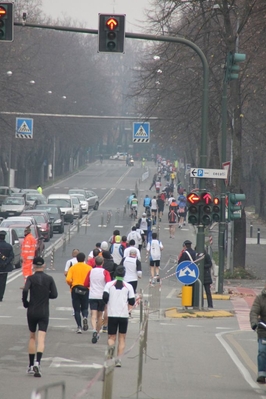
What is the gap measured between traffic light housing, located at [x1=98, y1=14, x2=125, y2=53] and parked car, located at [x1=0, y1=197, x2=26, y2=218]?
133 ft

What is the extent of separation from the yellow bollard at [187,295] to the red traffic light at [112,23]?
726cm

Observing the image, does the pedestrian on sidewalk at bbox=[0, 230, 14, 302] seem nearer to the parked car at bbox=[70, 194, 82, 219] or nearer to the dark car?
the dark car

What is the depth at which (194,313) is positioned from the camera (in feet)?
77.2

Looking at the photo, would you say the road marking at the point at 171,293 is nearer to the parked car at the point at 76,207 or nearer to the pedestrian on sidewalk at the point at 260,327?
the pedestrian on sidewalk at the point at 260,327

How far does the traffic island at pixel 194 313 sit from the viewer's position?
76.4 ft

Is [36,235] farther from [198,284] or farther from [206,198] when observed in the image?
[206,198]

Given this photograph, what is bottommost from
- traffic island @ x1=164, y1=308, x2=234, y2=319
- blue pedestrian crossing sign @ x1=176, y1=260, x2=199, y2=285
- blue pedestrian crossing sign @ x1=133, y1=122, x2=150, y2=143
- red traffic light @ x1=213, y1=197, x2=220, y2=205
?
traffic island @ x1=164, y1=308, x2=234, y2=319

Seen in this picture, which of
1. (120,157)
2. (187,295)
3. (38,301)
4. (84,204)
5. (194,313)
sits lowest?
(194,313)

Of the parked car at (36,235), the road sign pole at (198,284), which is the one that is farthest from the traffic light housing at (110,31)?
the parked car at (36,235)

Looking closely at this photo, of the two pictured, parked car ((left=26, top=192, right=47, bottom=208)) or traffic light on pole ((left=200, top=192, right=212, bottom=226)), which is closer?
traffic light on pole ((left=200, top=192, right=212, bottom=226))

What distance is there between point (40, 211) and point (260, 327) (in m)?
36.4

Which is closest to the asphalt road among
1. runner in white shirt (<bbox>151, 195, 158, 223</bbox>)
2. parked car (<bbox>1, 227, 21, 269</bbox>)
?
parked car (<bbox>1, 227, 21, 269</bbox>)

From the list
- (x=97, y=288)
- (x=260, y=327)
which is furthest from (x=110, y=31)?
(x=260, y=327)

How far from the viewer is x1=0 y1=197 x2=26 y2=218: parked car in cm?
5919
